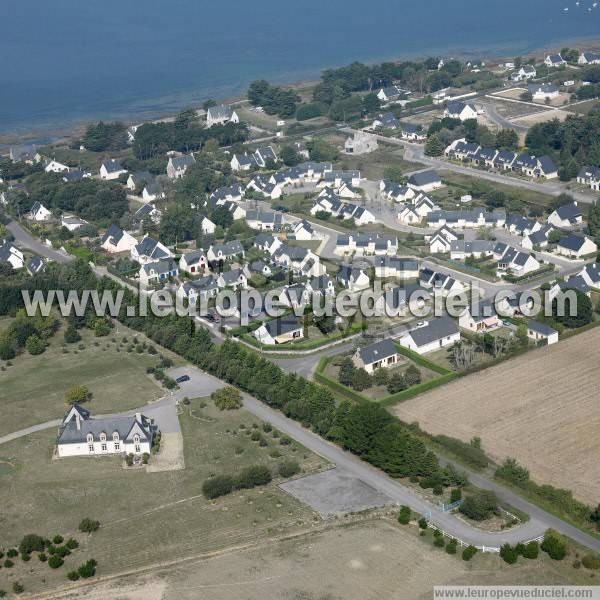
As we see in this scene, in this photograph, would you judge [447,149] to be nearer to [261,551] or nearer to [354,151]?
[354,151]

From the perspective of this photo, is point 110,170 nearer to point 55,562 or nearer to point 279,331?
point 279,331

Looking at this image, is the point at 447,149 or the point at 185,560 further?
the point at 447,149

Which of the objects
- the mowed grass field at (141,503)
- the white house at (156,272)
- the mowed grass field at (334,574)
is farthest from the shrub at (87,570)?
the white house at (156,272)

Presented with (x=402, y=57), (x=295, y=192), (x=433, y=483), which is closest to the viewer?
(x=433, y=483)

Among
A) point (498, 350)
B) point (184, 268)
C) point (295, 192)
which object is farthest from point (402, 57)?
point (498, 350)

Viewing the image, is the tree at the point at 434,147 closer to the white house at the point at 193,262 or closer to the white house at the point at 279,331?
the white house at the point at 193,262

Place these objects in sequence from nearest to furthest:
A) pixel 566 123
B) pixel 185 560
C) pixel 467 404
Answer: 1. pixel 185 560
2. pixel 467 404
3. pixel 566 123
